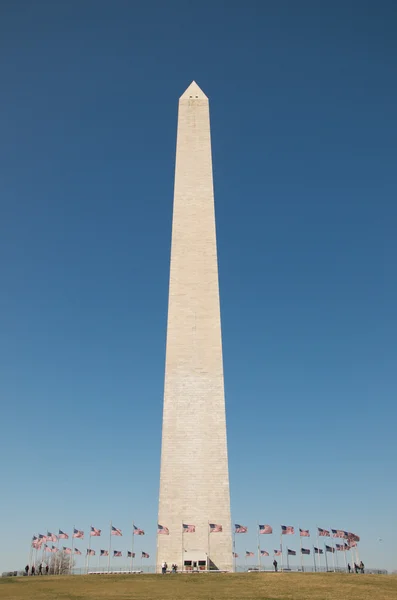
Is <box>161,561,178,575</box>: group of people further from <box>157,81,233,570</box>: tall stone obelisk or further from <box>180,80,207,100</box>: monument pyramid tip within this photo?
<box>180,80,207,100</box>: monument pyramid tip

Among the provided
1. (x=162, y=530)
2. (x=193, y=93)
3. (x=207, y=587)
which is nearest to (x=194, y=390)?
(x=162, y=530)

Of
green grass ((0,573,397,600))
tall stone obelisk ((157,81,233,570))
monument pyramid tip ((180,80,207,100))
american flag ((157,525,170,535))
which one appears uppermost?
monument pyramid tip ((180,80,207,100))

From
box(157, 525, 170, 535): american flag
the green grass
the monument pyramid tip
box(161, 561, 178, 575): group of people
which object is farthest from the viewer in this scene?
the monument pyramid tip

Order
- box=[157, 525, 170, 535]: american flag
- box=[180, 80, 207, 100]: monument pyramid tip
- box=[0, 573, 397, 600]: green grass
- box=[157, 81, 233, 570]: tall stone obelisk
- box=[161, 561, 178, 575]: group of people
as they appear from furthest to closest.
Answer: box=[180, 80, 207, 100]: monument pyramid tip < box=[157, 81, 233, 570]: tall stone obelisk < box=[157, 525, 170, 535]: american flag < box=[161, 561, 178, 575]: group of people < box=[0, 573, 397, 600]: green grass

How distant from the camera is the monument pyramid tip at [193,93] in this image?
50.2 metres

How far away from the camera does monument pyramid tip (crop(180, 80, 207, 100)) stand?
1976 inches

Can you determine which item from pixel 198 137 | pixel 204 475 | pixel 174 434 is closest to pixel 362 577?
pixel 204 475

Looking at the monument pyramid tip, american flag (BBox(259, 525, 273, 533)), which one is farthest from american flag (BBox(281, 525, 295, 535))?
the monument pyramid tip

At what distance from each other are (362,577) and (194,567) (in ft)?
33.4

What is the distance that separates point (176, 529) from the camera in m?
34.8

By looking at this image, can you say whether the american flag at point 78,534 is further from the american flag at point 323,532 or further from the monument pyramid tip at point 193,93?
the monument pyramid tip at point 193,93

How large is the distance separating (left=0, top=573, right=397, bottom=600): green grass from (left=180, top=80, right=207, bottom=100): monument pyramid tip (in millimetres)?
37851

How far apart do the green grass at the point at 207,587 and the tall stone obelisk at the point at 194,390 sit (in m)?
6.64

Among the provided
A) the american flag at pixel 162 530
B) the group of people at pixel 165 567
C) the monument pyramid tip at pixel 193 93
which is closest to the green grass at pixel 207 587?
the group of people at pixel 165 567
